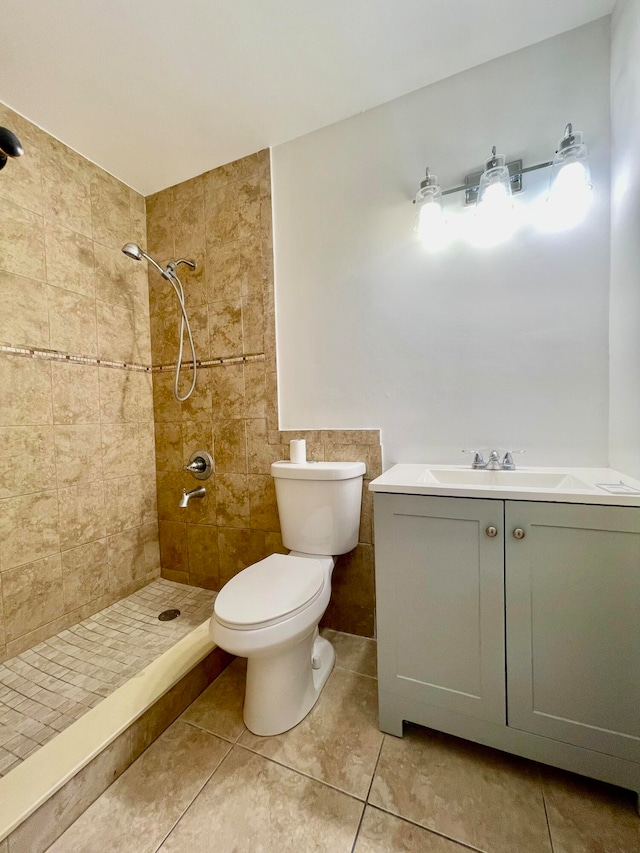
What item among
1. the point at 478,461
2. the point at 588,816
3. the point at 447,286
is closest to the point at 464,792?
the point at 588,816

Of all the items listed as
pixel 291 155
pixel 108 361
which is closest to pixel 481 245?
pixel 291 155

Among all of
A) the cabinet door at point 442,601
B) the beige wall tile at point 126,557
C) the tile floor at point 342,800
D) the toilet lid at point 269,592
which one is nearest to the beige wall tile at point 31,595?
the beige wall tile at point 126,557

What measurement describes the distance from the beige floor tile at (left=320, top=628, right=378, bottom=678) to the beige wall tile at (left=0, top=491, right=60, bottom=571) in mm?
1322

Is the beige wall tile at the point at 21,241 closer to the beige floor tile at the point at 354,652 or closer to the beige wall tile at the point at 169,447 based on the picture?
the beige wall tile at the point at 169,447

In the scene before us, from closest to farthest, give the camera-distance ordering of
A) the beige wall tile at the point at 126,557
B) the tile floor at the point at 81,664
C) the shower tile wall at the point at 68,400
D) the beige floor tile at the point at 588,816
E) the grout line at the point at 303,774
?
the beige floor tile at the point at 588,816 < the grout line at the point at 303,774 < the tile floor at the point at 81,664 < the shower tile wall at the point at 68,400 < the beige wall tile at the point at 126,557

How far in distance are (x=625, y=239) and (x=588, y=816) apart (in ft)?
5.22

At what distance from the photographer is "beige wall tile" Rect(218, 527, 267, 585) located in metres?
1.70

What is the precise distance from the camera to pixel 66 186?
1582 mm

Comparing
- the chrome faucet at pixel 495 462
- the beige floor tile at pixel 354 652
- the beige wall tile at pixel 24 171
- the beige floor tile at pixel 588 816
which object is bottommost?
the beige floor tile at pixel 354 652

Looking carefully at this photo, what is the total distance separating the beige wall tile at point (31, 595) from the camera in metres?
1.36

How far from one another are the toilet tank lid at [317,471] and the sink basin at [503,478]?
0.93 feet

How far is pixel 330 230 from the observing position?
5.05 feet

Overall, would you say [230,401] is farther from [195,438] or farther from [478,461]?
[478,461]

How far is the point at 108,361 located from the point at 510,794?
2280 mm
